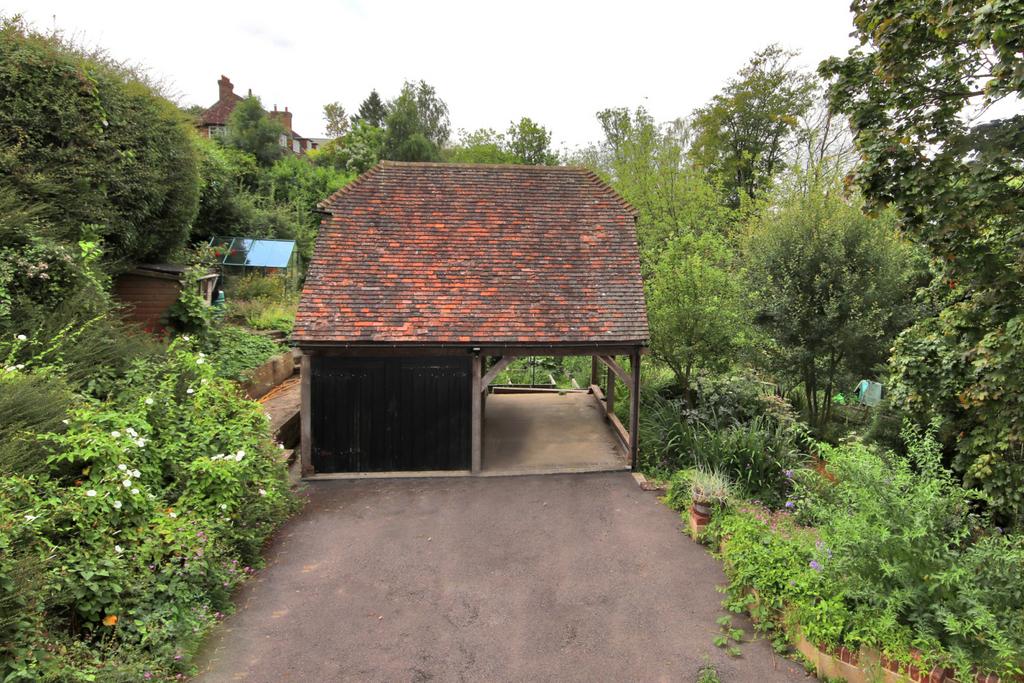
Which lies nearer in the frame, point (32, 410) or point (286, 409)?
point (32, 410)

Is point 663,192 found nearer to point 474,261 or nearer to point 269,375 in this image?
point 474,261

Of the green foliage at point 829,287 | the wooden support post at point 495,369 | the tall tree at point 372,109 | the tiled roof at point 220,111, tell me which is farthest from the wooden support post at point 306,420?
the tall tree at point 372,109

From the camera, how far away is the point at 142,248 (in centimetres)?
1136

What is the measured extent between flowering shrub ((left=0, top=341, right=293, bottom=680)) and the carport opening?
410 centimetres

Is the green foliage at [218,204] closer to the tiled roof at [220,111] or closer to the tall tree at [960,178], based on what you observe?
the tiled roof at [220,111]

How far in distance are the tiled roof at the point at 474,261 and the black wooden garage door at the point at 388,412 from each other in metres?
0.59

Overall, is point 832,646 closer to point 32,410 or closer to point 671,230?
point 32,410

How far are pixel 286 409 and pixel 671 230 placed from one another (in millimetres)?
15328

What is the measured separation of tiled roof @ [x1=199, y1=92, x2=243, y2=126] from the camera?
1275 inches

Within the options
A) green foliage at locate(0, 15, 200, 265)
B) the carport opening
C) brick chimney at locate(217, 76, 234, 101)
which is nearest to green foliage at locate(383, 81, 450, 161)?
brick chimney at locate(217, 76, 234, 101)

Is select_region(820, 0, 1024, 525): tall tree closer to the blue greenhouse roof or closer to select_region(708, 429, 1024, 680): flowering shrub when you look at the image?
select_region(708, 429, 1024, 680): flowering shrub

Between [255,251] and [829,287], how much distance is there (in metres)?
16.5

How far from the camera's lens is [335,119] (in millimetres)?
50031

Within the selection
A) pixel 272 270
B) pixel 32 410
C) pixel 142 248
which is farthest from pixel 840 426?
pixel 272 270
